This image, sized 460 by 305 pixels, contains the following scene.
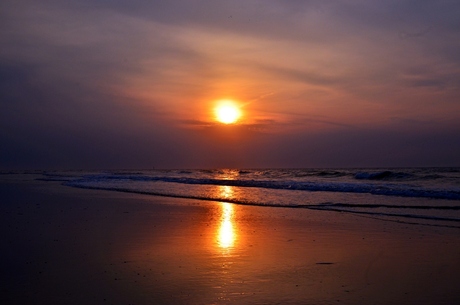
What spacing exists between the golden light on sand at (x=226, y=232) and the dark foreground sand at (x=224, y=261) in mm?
22

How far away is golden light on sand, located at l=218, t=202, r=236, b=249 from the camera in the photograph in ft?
29.5

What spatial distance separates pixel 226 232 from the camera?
34.1 feet

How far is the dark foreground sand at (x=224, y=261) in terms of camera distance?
5.66 m

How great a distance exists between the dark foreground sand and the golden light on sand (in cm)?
2

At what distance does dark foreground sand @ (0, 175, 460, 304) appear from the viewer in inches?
223

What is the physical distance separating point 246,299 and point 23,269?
3533 millimetres

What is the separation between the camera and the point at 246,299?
5.45 metres

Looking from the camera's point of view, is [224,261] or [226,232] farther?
[226,232]

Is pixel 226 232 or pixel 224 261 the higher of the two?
pixel 226 232

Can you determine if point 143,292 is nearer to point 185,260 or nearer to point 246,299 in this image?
point 246,299

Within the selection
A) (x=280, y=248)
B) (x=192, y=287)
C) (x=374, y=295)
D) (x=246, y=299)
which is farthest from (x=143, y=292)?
(x=280, y=248)

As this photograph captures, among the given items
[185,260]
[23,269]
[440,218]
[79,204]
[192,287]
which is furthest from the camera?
[79,204]

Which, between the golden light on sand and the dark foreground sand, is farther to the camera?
the golden light on sand

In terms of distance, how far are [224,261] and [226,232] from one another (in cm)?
302
